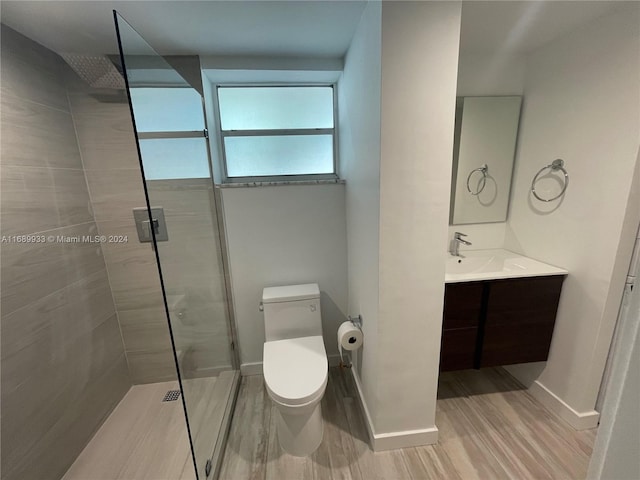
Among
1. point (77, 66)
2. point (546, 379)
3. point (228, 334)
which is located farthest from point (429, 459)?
point (77, 66)

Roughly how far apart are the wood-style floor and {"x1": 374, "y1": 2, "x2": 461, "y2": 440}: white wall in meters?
0.15

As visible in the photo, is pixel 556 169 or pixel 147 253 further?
pixel 147 253

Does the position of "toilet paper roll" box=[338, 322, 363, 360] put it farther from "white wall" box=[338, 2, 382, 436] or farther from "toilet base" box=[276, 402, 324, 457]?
"toilet base" box=[276, 402, 324, 457]

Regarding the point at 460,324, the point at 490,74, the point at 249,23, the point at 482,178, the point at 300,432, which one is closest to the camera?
the point at 249,23

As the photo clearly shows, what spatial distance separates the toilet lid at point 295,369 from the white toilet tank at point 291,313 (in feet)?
0.23

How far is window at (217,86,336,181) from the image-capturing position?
1.99 metres

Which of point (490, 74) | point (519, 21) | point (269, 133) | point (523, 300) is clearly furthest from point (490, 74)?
point (269, 133)

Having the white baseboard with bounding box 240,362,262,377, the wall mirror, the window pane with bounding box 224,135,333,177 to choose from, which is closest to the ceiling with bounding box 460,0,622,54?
the wall mirror

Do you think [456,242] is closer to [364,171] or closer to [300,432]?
[364,171]

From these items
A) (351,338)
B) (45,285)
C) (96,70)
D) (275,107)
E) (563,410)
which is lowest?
(563,410)

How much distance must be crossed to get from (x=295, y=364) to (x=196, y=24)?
6.22 ft

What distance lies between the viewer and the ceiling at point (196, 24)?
3.84ft

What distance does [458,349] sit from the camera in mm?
1574

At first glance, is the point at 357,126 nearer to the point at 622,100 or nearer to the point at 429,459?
the point at 622,100
